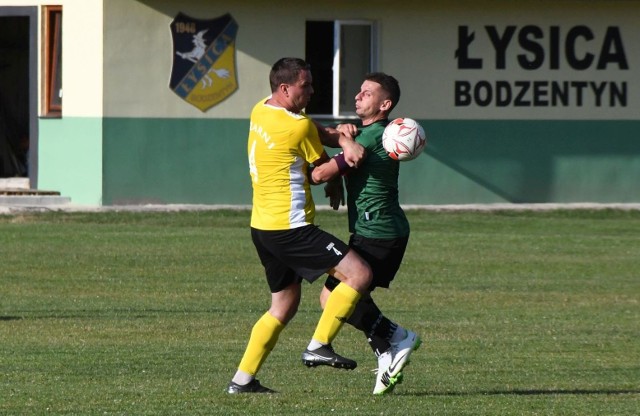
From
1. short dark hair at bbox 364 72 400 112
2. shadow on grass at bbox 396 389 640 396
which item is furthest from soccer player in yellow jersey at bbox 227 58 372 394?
shadow on grass at bbox 396 389 640 396

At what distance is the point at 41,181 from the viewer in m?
25.7

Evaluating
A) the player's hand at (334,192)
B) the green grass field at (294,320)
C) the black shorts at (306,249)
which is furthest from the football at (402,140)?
the green grass field at (294,320)

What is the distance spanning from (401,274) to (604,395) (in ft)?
26.9

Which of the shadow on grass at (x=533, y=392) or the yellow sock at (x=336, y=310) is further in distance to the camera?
the shadow on grass at (x=533, y=392)

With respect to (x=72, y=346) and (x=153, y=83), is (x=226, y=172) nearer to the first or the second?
(x=153, y=83)

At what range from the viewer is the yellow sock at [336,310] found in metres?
9.06

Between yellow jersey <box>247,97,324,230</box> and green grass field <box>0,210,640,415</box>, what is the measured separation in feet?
3.68

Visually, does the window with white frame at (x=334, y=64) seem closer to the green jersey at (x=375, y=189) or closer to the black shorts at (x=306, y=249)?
the green jersey at (x=375, y=189)

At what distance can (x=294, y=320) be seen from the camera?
13.9m

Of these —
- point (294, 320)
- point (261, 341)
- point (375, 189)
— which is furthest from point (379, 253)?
point (294, 320)

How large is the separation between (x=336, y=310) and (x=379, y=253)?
48cm

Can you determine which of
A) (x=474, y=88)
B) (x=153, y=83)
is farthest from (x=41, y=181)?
(x=474, y=88)

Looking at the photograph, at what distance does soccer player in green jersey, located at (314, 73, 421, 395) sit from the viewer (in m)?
9.30

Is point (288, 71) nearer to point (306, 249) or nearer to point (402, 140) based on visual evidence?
point (402, 140)
